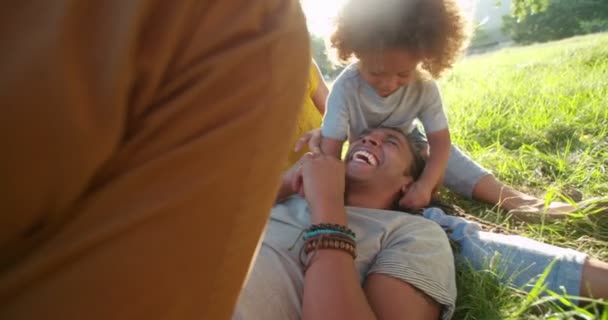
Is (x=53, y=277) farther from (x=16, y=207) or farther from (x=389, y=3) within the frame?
(x=389, y=3)

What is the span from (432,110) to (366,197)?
67 centimetres

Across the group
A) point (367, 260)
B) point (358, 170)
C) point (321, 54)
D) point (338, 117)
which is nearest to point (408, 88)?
point (338, 117)

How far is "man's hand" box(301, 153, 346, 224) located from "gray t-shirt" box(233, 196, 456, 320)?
167 mm

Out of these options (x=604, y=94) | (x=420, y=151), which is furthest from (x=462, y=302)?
(x=604, y=94)

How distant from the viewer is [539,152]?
8.84 ft

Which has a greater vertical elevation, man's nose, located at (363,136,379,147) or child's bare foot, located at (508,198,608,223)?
man's nose, located at (363,136,379,147)

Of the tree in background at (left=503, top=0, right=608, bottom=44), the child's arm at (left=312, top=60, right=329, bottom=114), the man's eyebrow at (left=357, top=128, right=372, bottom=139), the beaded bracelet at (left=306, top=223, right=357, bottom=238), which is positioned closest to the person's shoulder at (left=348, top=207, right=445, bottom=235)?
the beaded bracelet at (left=306, top=223, right=357, bottom=238)

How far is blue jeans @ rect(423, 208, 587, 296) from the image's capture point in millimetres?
1506

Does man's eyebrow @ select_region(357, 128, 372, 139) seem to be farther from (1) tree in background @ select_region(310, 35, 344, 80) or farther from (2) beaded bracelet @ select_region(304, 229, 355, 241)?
(2) beaded bracelet @ select_region(304, 229, 355, 241)

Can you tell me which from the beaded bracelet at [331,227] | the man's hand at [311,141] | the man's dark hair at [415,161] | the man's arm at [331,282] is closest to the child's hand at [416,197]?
the man's dark hair at [415,161]

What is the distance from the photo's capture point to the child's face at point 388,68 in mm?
2014

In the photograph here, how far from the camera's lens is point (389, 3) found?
2.09 m

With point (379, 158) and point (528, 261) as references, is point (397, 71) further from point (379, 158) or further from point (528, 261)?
point (528, 261)

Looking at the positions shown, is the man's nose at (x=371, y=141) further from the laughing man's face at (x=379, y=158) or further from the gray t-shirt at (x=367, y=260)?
the gray t-shirt at (x=367, y=260)
